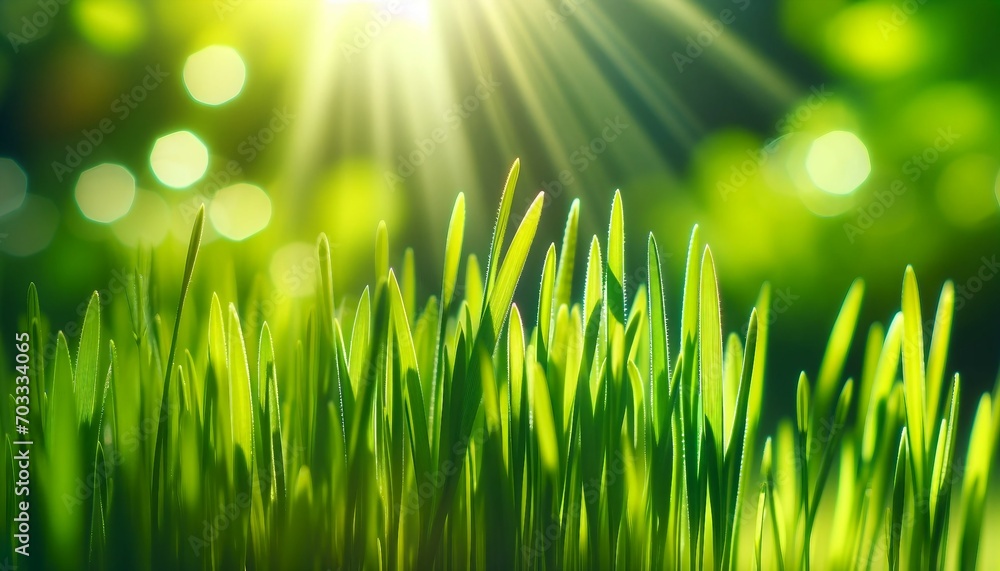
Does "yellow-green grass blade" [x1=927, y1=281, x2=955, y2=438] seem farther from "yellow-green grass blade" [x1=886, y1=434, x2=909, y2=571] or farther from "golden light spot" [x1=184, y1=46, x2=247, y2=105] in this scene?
"golden light spot" [x1=184, y1=46, x2=247, y2=105]

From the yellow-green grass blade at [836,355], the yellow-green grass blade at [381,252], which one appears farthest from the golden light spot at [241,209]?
the yellow-green grass blade at [836,355]

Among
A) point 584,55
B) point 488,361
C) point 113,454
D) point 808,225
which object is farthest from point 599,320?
point 584,55

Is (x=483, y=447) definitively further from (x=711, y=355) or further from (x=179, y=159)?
(x=179, y=159)

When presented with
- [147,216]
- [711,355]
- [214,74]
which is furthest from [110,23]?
[711,355]

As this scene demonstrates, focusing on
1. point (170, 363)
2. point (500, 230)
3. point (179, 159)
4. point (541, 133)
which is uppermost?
point (541, 133)

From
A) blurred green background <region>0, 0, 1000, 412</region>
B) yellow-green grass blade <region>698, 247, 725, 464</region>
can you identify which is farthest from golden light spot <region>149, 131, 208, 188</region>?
yellow-green grass blade <region>698, 247, 725, 464</region>

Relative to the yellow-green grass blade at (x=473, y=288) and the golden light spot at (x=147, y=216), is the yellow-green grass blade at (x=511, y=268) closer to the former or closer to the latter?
the yellow-green grass blade at (x=473, y=288)
